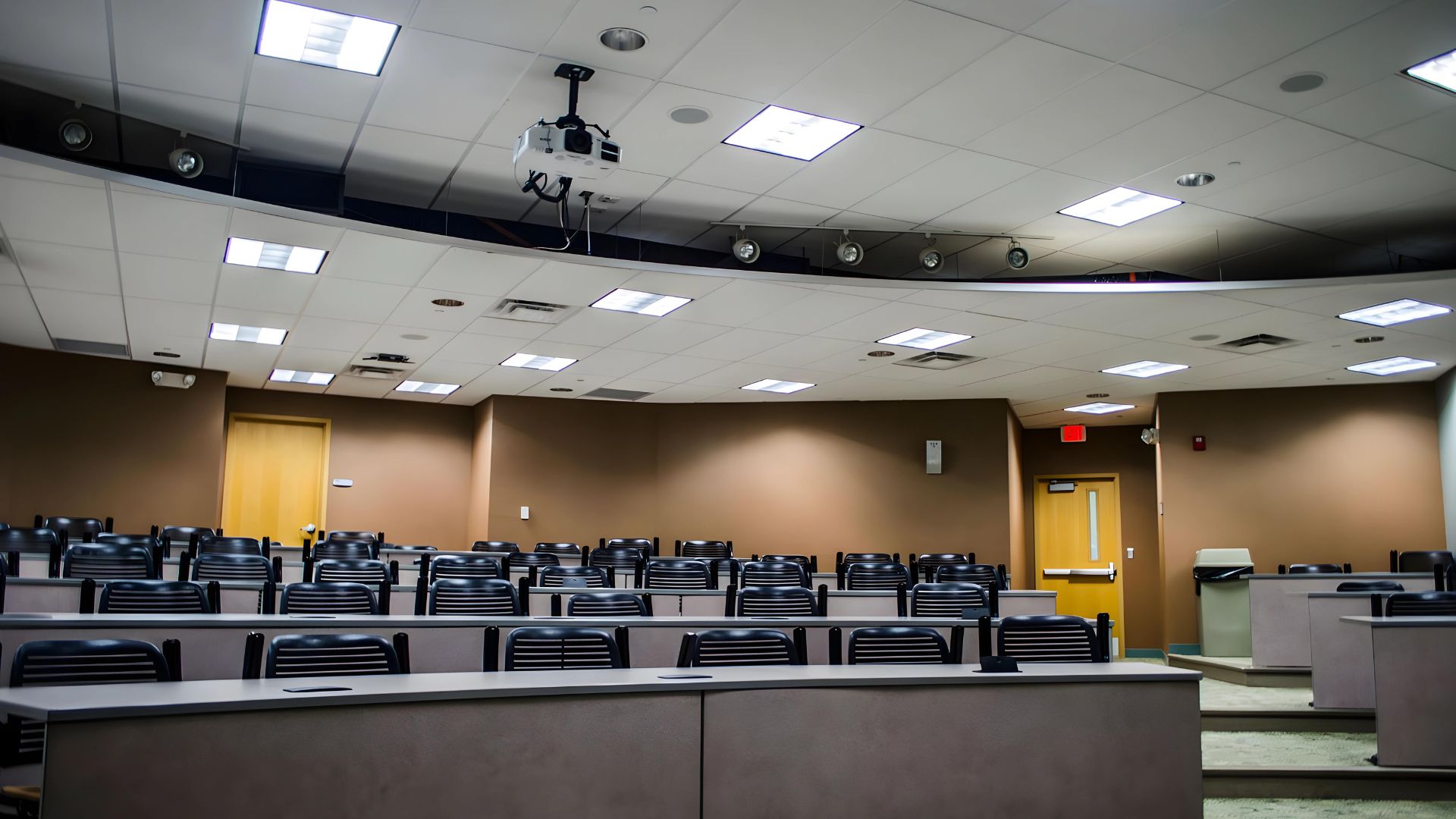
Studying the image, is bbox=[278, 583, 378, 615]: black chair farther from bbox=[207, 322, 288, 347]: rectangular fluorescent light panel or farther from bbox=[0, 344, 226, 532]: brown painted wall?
bbox=[0, 344, 226, 532]: brown painted wall

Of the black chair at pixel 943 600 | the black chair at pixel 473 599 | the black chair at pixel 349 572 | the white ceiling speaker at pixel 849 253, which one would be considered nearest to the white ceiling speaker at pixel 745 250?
the white ceiling speaker at pixel 849 253

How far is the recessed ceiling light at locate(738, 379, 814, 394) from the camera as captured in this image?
12.3m

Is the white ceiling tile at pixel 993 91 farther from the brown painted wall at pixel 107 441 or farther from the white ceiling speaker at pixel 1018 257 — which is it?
the brown painted wall at pixel 107 441

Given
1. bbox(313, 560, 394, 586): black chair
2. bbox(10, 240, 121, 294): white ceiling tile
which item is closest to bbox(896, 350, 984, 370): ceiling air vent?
bbox(313, 560, 394, 586): black chair

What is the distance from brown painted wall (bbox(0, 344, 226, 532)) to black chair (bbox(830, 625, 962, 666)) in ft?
34.1

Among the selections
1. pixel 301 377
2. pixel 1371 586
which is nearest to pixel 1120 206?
pixel 1371 586

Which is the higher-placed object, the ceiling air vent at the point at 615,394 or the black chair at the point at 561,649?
the ceiling air vent at the point at 615,394

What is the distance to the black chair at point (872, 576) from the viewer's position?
8586 millimetres

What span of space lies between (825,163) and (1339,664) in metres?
4.74

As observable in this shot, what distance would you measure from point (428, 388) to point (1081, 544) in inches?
383

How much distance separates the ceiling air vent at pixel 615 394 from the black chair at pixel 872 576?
521 centimetres

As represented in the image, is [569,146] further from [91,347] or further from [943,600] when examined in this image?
[91,347]

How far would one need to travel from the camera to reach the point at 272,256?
7438 millimetres

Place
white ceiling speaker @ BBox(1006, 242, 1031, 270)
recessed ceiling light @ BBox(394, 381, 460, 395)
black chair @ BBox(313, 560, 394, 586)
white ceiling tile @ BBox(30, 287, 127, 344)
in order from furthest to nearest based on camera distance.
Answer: recessed ceiling light @ BBox(394, 381, 460, 395) < white ceiling tile @ BBox(30, 287, 127, 344) < white ceiling speaker @ BBox(1006, 242, 1031, 270) < black chair @ BBox(313, 560, 394, 586)
